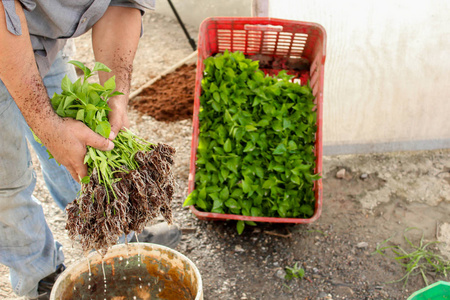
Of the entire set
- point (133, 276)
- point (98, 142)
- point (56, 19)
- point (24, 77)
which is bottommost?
point (133, 276)

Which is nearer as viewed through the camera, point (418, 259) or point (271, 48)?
point (418, 259)

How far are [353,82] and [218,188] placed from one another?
44.3 inches

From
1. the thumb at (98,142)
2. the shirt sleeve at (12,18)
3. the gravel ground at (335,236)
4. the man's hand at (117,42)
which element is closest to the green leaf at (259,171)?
the gravel ground at (335,236)

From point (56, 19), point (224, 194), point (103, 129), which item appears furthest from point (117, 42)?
point (224, 194)

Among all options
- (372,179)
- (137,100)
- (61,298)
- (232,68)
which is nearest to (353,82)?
(372,179)

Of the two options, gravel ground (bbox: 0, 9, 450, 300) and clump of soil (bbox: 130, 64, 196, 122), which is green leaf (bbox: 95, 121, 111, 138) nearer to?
gravel ground (bbox: 0, 9, 450, 300)

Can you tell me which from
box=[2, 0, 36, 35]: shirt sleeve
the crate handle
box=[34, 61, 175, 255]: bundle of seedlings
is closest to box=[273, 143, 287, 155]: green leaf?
the crate handle

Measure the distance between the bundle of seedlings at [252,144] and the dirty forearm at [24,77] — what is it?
1.02 metres

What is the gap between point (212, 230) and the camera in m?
2.35

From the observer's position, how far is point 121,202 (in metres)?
1.38

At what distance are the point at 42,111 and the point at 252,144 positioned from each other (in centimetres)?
117

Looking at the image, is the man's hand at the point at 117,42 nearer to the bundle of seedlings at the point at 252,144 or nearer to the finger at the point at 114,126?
the finger at the point at 114,126

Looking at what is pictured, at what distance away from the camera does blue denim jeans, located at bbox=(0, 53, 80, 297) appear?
152 cm

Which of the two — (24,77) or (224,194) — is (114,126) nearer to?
(24,77)
